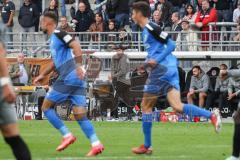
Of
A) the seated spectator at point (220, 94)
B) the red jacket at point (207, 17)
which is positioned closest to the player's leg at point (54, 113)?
the seated spectator at point (220, 94)

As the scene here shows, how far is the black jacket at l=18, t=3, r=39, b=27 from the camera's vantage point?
30266 mm

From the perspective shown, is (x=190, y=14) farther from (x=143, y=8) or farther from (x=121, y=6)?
(x=143, y=8)

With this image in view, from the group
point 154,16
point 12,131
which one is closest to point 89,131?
point 12,131

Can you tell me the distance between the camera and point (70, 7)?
106ft

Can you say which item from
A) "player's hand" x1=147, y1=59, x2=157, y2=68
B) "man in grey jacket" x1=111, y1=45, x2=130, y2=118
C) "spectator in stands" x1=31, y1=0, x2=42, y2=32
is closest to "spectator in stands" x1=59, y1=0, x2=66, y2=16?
"spectator in stands" x1=31, y1=0, x2=42, y2=32

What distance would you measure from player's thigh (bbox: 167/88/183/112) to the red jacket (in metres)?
12.9

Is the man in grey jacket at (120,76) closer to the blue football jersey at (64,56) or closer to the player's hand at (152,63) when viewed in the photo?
the blue football jersey at (64,56)

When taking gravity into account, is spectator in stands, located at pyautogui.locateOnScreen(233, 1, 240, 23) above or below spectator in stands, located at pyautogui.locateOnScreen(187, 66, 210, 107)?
above

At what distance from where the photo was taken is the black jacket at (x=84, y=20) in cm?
2906

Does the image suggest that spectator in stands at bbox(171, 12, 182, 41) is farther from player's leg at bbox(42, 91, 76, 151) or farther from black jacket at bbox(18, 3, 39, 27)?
player's leg at bbox(42, 91, 76, 151)

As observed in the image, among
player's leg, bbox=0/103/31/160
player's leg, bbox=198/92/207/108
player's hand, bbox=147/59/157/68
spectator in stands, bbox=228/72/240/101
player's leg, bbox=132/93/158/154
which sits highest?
player's hand, bbox=147/59/157/68

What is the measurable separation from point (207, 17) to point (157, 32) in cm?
1310

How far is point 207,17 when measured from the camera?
26.8 m

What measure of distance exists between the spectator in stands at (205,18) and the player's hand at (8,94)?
58.0 feet
